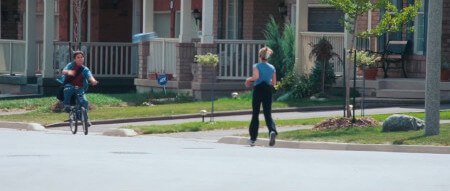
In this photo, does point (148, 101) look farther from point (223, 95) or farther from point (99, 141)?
point (99, 141)

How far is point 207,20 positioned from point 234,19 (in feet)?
12.9

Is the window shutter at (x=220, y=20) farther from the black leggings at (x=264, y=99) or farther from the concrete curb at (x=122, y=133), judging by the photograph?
the black leggings at (x=264, y=99)

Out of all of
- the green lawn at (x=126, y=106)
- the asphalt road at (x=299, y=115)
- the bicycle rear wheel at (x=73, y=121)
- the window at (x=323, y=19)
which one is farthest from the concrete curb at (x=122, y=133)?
the window at (x=323, y=19)

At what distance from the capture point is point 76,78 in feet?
79.6

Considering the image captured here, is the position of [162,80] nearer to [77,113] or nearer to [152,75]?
[152,75]

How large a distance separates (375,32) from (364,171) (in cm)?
858

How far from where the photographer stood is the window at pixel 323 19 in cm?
3466

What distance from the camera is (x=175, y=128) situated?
25.2 metres

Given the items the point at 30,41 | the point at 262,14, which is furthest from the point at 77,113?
the point at 30,41

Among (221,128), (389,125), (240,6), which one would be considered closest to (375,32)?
(389,125)

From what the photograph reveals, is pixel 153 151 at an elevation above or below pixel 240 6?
below

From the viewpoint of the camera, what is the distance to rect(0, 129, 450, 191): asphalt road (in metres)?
13.3

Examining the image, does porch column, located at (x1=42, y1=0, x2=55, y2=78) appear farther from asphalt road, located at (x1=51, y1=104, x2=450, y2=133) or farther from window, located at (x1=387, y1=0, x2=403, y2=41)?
window, located at (x1=387, y1=0, x2=403, y2=41)

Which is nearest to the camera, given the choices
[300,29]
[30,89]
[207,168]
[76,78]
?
[207,168]
